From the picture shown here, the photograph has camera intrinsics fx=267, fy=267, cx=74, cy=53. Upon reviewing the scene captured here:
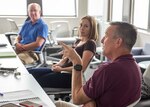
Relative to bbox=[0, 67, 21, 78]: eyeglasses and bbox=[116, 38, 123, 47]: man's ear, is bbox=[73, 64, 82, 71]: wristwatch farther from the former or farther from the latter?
bbox=[0, 67, 21, 78]: eyeglasses

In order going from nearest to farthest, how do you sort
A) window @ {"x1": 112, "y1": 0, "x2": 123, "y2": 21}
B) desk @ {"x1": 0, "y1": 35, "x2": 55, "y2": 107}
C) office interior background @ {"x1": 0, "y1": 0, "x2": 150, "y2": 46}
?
desk @ {"x1": 0, "y1": 35, "x2": 55, "y2": 107}
office interior background @ {"x1": 0, "y1": 0, "x2": 150, "y2": 46}
window @ {"x1": 112, "y1": 0, "x2": 123, "y2": 21}

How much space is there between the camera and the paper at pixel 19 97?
1.59 meters

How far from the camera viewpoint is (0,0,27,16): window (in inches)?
296

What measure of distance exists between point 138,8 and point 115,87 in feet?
13.0

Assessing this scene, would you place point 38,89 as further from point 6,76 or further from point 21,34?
point 21,34

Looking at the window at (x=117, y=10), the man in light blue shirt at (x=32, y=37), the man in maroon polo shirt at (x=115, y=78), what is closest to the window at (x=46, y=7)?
the window at (x=117, y=10)

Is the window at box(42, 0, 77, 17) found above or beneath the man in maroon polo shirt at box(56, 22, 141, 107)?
above

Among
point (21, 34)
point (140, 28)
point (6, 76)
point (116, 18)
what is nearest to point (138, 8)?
point (140, 28)

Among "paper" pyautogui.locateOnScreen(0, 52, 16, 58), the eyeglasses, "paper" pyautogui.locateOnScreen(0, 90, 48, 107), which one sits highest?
"paper" pyautogui.locateOnScreen(0, 52, 16, 58)

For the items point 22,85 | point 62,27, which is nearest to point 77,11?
point 62,27

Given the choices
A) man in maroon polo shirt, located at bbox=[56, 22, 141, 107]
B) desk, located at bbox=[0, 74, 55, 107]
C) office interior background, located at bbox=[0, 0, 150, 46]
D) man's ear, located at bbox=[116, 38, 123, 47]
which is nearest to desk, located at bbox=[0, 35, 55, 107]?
desk, located at bbox=[0, 74, 55, 107]

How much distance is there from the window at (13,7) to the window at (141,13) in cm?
350

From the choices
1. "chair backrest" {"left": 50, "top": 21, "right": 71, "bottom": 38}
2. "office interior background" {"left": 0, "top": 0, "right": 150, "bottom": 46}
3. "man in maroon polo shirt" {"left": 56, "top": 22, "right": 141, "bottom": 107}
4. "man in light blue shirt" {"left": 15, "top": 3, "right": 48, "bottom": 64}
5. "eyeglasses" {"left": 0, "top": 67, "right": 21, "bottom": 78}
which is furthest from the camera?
"chair backrest" {"left": 50, "top": 21, "right": 71, "bottom": 38}

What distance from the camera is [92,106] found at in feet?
5.31
